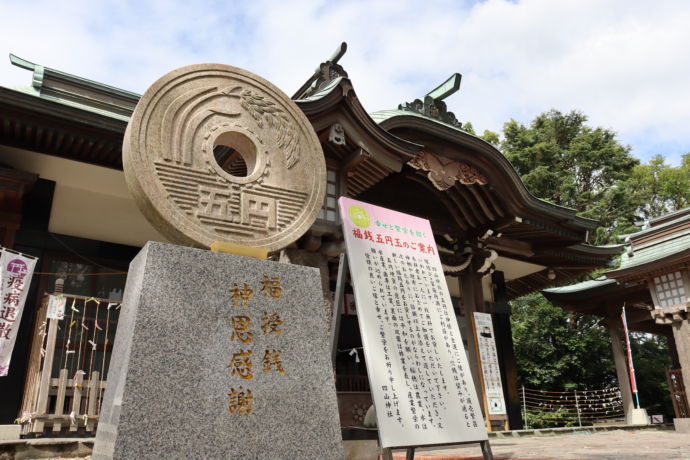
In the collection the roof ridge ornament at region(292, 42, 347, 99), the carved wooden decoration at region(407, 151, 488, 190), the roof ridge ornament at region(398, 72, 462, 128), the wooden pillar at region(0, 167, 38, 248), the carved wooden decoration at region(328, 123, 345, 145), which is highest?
the roof ridge ornament at region(398, 72, 462, 128)

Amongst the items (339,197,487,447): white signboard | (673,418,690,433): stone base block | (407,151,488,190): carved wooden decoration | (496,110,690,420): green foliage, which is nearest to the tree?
(496,110,690,420): green foliage

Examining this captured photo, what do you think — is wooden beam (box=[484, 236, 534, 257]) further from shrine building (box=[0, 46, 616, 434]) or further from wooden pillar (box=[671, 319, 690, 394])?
wooden pillar (box=[671, 319, 690, 394])

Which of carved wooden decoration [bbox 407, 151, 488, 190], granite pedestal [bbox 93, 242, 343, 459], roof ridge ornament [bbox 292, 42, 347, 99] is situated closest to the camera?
granite pedestal [bbox 93, 242, 343, 459]

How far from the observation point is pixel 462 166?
9414 mm

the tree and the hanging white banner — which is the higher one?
the tree

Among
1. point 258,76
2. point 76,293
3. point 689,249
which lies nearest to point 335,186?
point 258,76

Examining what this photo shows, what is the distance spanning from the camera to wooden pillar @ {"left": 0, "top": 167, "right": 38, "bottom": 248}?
A: 21.5 ft

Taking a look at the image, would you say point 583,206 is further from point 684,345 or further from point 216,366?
point 216,366

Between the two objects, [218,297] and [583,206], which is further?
[583,206]

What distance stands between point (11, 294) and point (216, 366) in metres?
4.88

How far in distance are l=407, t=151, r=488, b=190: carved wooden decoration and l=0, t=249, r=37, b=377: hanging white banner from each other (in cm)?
591

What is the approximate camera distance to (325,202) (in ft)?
24.1

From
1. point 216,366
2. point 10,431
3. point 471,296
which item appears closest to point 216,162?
point 216,366

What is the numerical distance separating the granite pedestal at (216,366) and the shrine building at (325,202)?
3.25 metres
